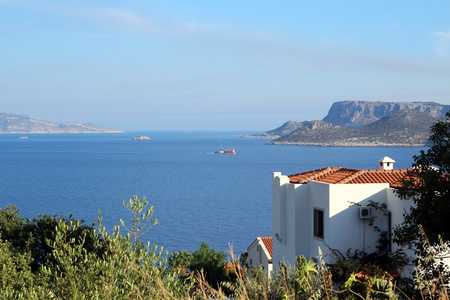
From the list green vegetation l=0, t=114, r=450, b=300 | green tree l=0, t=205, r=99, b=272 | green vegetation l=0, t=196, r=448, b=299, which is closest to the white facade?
green vegetation l=0, t=114, r=450, b=300

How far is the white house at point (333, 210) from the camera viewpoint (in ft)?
57.6

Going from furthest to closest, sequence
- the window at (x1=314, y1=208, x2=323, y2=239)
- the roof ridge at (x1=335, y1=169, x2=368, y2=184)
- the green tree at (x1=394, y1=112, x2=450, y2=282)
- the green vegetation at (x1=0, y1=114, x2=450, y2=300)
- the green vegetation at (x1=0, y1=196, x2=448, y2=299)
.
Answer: the roof ridge at (x1=335, y1=169, x2=368, y2=184), the window at (x1=314, y1=208, x2=323, y2=239), the green tree at (x1=394, y1=112, x2=450, y2=282), the green vegetation at (x1=0, y1=196, x2=448, y2=299), the green vegetation at (x1=0, y1=114, x2=450, y2=300)

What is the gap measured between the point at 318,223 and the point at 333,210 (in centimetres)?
124

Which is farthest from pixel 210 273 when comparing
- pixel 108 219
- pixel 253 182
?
pixel 253 182

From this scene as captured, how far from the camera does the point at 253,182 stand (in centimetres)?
10825

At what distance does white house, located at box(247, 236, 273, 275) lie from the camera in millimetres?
27219

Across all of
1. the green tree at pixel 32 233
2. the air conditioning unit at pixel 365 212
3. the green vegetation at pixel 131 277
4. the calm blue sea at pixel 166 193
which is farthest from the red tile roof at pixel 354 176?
the calm blue sea at pixel 166 193

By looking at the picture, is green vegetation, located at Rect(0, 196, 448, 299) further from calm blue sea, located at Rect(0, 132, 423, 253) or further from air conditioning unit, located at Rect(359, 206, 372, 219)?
calm blue sea, located at Rect(0, 132, 423, 253)

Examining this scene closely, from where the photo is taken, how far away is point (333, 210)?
57.7 ft

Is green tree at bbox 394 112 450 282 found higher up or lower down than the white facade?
higher up

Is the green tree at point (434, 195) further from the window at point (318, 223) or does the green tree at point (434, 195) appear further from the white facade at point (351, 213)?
the window at point (318, 223)

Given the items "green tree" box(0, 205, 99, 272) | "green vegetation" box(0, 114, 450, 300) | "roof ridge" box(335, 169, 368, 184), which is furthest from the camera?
"green tree" box(0, 205, 99, 272)

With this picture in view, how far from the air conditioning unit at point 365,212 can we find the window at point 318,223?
1.46 metres

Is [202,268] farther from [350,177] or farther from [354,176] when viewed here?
[354,176]
